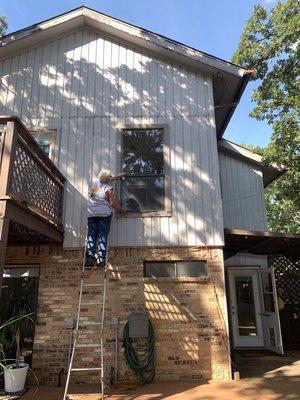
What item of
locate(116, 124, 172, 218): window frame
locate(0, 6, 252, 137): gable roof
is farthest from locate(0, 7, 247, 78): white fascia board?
locate(116, 124, 172, 218): window frame

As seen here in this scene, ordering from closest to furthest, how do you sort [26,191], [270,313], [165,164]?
[26,191] < [165,164] < [270,313]

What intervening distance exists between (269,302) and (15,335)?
683 cm

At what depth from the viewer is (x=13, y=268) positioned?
7738 mm

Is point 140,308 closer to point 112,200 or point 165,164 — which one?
point 112,200

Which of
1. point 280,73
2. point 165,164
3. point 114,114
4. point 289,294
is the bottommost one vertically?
point 289,294

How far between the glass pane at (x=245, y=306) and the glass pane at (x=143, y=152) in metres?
5.52

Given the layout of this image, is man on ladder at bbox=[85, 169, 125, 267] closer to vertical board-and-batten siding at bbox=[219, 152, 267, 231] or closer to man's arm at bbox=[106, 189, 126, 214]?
man's arm at bbox=[106, 189, 126, 214]

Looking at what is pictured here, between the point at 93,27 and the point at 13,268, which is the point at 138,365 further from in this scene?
the point at 93,27

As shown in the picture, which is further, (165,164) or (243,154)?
(243,154)

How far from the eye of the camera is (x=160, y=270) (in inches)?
298

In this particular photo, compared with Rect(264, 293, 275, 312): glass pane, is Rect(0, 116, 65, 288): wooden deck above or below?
above

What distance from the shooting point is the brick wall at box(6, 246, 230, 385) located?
22.9 ft

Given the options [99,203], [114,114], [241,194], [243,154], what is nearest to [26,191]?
[99,203]

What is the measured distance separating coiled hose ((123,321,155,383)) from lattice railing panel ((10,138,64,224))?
9.05 feet
